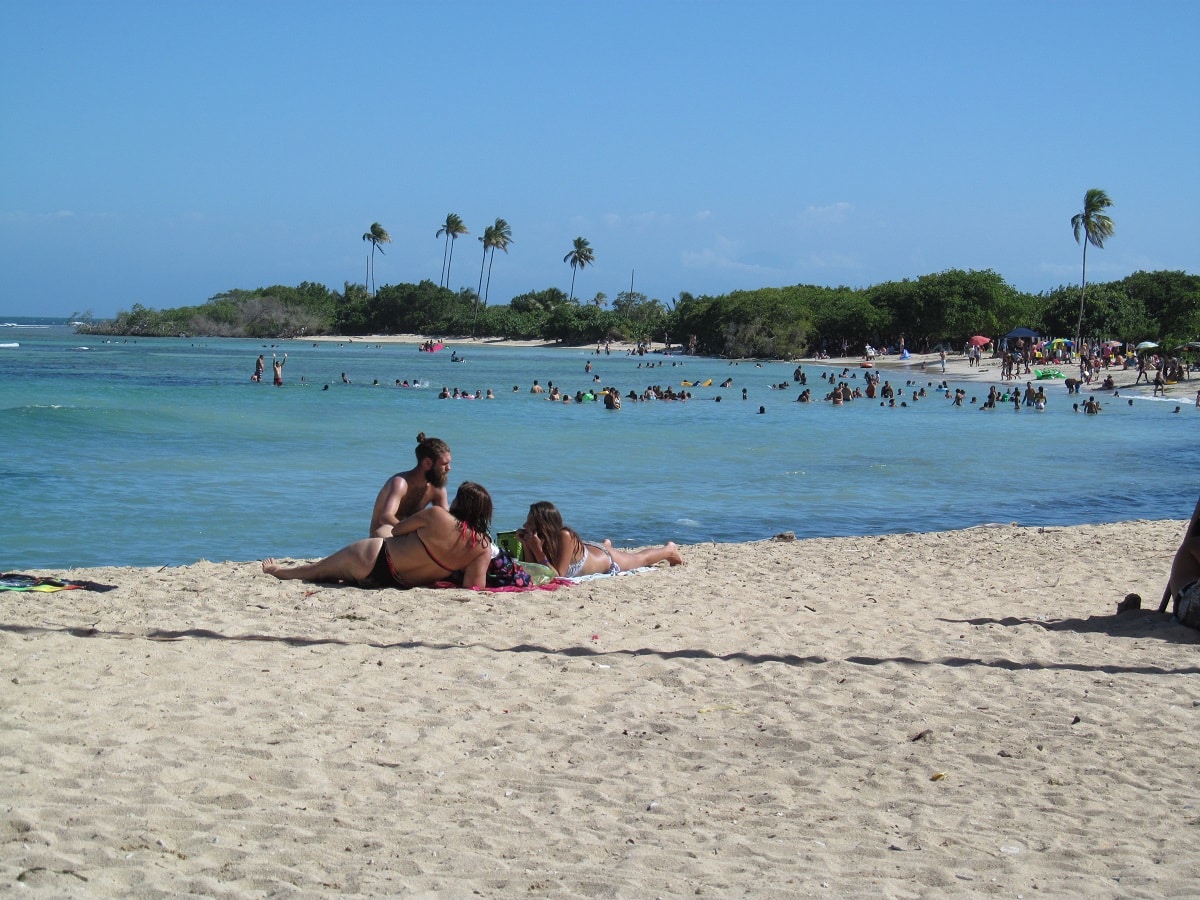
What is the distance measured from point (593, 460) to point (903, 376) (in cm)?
4442

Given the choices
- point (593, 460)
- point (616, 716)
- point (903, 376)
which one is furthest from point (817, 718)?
point (903, 376)

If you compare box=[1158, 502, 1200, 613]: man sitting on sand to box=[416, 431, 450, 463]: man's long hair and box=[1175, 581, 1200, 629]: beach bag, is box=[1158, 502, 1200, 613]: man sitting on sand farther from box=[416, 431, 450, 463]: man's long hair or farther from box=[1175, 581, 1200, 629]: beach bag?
box=[416, 431, 450, 463]: man's long hair

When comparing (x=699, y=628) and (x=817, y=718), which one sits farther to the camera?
(x=699, y=628)

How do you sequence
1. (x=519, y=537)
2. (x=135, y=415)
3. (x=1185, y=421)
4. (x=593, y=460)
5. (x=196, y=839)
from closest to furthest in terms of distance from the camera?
1. (x=196, y=839)
2. (x=519, y=537)
3. (x=593, y=460)
4. (x=135, y=415)
5. (x=1185, y=421)

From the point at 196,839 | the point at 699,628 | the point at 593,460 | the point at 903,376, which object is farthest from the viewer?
the point at 903,376

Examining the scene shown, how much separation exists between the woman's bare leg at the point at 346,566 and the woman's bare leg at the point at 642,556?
227cm

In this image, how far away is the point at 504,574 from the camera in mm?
8211

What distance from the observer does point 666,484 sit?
19.2 meters

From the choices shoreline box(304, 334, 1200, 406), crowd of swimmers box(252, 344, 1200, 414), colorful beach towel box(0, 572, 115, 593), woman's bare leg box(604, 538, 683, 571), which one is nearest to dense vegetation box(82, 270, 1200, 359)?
shoreline box(304, 334, 1200, 406)

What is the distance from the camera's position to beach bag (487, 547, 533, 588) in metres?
8.20

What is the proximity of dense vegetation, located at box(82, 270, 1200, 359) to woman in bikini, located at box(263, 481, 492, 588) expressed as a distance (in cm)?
5554

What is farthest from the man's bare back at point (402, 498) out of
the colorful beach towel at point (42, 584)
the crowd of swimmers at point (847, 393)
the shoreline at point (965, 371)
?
the shoreline at point (965, 371)

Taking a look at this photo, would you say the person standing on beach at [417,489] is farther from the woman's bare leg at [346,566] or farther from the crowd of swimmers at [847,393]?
the crowd of swimmers at [847,393]

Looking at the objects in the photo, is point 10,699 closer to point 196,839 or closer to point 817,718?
point 196,839
